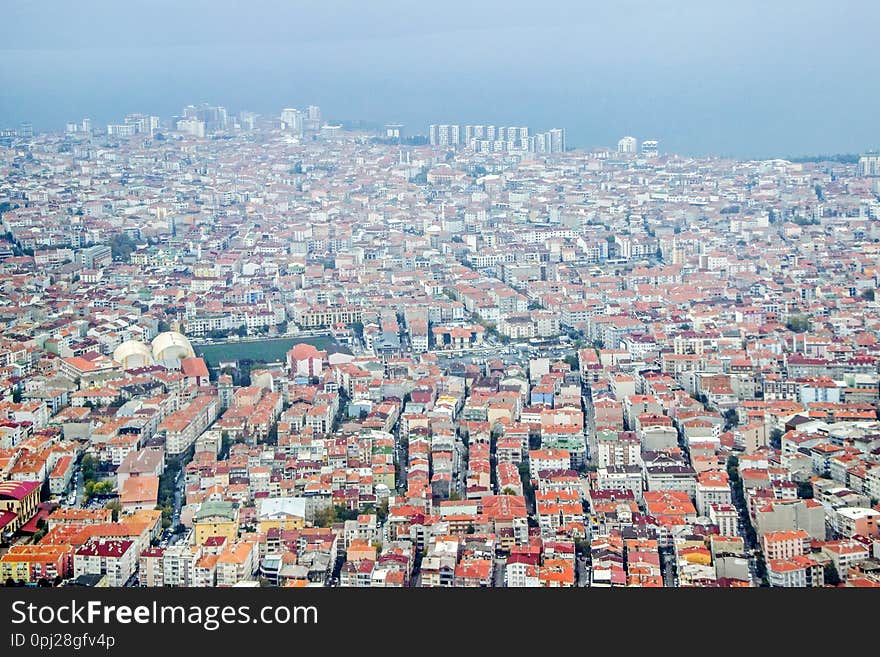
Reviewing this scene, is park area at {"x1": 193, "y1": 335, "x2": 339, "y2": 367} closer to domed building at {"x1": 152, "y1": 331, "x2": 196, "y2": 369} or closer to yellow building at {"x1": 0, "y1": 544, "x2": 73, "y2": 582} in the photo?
domed building at {"x1": 152, "y1": 331, "x2": 196, "y2": 369}

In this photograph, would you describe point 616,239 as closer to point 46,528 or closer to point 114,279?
point 114,279

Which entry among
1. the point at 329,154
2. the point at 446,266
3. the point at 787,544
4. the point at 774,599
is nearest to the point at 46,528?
the point at 787,544

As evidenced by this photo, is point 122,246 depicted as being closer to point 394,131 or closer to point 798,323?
point 394,131

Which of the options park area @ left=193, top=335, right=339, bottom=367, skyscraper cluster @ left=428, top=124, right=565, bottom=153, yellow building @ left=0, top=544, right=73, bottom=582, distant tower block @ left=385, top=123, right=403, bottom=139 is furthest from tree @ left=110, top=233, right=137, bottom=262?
yellow building @ left=0, top=544, right=73, bottom=582

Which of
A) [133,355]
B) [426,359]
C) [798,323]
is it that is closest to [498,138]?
Result: [798,323]

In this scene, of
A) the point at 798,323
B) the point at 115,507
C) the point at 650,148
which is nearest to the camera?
the point at 115,507

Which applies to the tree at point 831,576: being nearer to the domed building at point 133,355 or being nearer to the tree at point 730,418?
the tree at point 730,418
